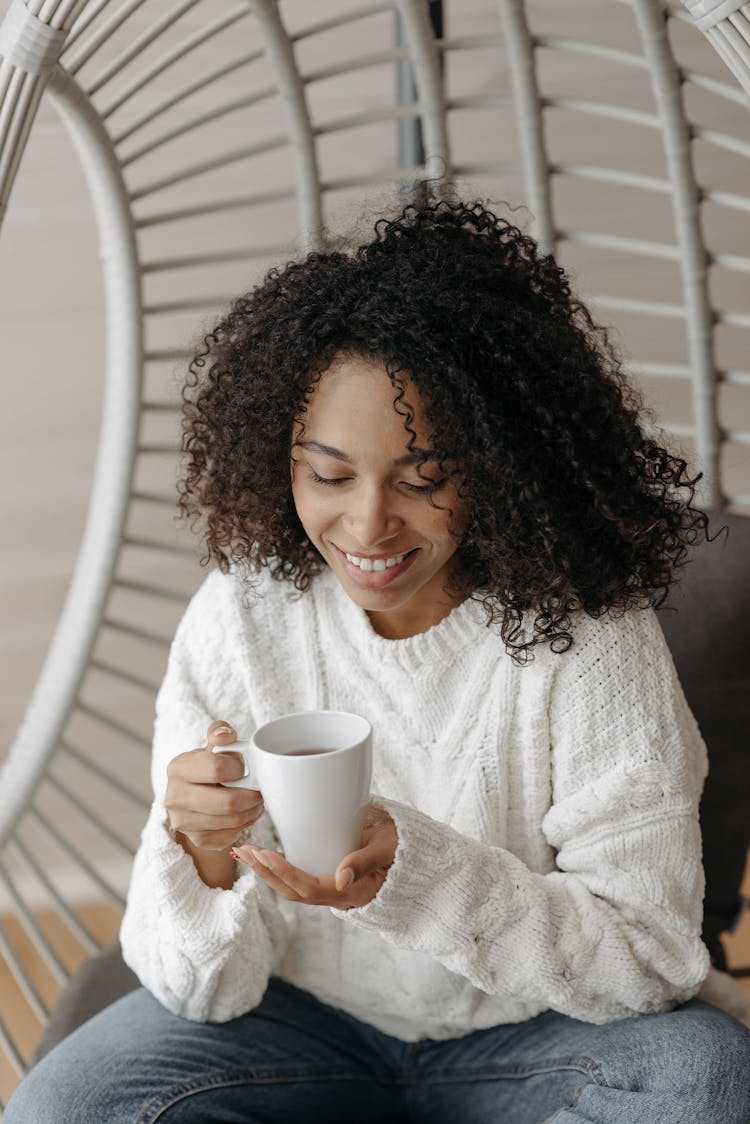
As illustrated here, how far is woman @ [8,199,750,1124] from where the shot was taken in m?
0.94

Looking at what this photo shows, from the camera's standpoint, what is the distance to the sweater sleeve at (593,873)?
0.96 meters

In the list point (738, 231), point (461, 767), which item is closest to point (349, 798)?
point (461, 767)

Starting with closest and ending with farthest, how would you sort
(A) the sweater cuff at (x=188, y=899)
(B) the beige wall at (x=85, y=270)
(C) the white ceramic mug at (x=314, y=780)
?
(C) the white ceramic mug at (x=314, y=780) → (A) the sweater cuff at (x=188, y=899) → (B) the beige wall at (x=85, y=270)

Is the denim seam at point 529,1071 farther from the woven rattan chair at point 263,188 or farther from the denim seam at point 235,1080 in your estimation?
the woven rattan chair at point 263,188

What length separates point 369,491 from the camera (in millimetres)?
925

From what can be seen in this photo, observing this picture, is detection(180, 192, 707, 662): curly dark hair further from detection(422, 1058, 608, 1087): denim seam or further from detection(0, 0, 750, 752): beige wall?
detection(0, 0, 750, 752): beige wall

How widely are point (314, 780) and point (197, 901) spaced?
315 millimetres

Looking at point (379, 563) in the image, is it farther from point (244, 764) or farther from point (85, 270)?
point (85, 270)

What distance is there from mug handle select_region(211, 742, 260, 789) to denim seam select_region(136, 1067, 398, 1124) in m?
0.31

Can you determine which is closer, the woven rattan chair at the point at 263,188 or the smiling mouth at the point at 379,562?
the smiling mouth at the point at 379,562

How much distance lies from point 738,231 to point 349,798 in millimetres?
1419

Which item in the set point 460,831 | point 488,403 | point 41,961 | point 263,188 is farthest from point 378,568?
point 41,961

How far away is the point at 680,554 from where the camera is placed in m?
1.07

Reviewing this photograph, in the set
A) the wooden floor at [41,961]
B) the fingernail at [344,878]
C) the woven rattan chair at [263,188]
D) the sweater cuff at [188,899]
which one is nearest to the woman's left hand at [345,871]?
the fingernail at [344,878]
